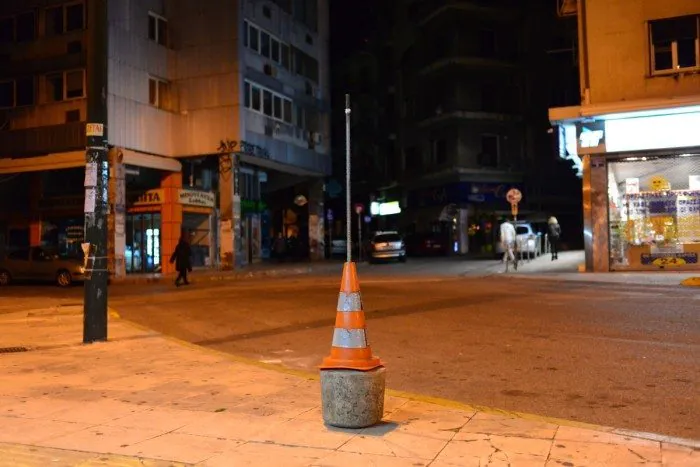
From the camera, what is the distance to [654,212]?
20438 mm

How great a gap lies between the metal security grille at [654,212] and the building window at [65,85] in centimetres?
2091

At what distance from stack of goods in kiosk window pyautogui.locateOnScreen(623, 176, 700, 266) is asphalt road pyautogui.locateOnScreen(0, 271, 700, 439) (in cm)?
449

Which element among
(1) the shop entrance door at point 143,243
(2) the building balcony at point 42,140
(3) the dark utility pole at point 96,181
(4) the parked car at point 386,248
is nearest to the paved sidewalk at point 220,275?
(1) the shop entrance door at point 143,243

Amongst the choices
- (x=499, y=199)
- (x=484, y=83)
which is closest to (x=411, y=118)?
(x=484, y=83)

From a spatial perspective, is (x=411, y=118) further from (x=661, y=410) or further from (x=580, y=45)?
(x=661, y=410)

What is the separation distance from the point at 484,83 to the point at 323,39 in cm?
1205

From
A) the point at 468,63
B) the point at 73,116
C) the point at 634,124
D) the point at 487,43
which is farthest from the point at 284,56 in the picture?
the point at 634,124

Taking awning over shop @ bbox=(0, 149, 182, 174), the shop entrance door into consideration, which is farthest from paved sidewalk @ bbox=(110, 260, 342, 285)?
awning over shop @ bbox=(0, 149, 182, 174)

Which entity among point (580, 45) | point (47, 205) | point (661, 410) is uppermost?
point (580, 45)

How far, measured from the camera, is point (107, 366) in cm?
795

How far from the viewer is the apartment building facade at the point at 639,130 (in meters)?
19.2

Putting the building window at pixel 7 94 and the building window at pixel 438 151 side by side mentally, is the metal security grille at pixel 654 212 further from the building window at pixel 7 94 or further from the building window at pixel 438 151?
the building window at pixel 7 94

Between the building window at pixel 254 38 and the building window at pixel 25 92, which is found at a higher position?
the building window at pixel 254 38

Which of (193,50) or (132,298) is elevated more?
(193,50)
